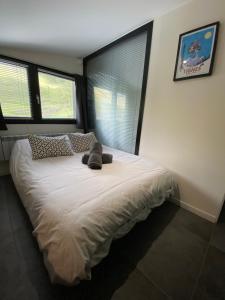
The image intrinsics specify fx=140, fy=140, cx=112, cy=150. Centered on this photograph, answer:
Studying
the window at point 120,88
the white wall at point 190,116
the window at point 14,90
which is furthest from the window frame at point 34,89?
the white wall at point 190,116

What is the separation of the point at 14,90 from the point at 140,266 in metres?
3.11

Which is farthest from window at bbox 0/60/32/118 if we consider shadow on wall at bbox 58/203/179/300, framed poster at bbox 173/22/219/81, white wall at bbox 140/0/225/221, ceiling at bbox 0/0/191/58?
shadow on wall at bbox 58/203/179/300

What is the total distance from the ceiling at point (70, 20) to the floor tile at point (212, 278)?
8.54ft

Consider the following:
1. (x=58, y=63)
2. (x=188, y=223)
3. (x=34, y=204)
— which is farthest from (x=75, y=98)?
(x=188, y=223)

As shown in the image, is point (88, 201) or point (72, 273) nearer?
point (72, 273)

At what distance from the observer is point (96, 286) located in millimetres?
974

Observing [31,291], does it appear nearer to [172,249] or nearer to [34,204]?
[34,204]

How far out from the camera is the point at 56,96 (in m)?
2.93

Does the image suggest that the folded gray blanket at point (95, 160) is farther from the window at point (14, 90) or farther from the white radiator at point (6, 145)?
the window at point (14, 90)

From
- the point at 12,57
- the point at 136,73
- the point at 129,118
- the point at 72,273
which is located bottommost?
the point at 72,273

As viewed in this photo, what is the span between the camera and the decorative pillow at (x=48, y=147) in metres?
1.95

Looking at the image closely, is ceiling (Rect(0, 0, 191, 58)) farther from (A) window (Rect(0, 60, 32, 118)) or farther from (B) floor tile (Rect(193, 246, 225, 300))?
(B) floor tile (Rect(193, 246, 225, 300))

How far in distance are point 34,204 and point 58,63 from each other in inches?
110

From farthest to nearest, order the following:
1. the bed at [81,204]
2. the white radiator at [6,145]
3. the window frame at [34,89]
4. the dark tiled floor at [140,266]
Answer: the window frame at [34,89] < the white radiator at [6,145] < the dark tiled floor at [140,266] < the bed at [81,204]
